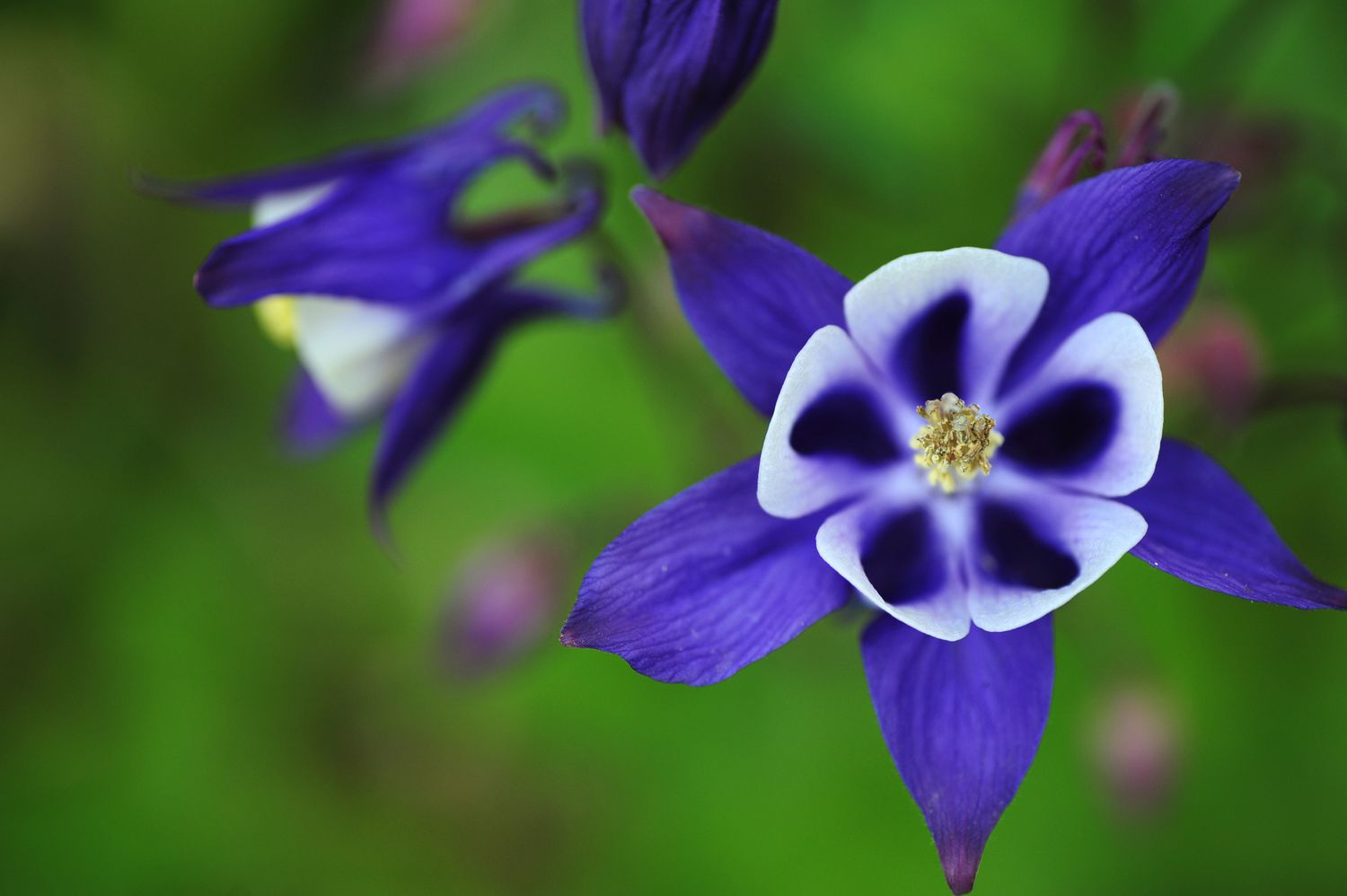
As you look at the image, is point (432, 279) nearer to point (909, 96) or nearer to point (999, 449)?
point (999, 449)

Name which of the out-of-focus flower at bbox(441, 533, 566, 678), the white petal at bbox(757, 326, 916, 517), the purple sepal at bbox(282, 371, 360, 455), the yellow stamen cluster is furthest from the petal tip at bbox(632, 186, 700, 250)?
the out-of-focus flower at bbox(441, 533, 566, 678)

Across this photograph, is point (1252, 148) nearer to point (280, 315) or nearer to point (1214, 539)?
point (1214, 539)

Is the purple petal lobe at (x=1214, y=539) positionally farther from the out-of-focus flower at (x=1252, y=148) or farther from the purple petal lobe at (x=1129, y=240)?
the out-of-focus flower at (x=1252, y=148)

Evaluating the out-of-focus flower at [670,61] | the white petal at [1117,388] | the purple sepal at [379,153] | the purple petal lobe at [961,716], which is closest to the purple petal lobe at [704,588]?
the purple petal lobe at [961,716]

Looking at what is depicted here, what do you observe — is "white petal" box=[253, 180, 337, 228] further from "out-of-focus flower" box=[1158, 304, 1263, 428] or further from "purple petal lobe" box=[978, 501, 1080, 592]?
"out-of-focus flower" box=[1158, 304, 1263, 428]

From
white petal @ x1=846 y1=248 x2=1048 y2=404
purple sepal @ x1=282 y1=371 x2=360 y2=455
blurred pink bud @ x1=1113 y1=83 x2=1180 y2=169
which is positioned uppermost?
blurred pink bud @ x1=1113 y1=83 x2=1180 y2=169

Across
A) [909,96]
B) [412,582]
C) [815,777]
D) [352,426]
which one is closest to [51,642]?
[412,582]
